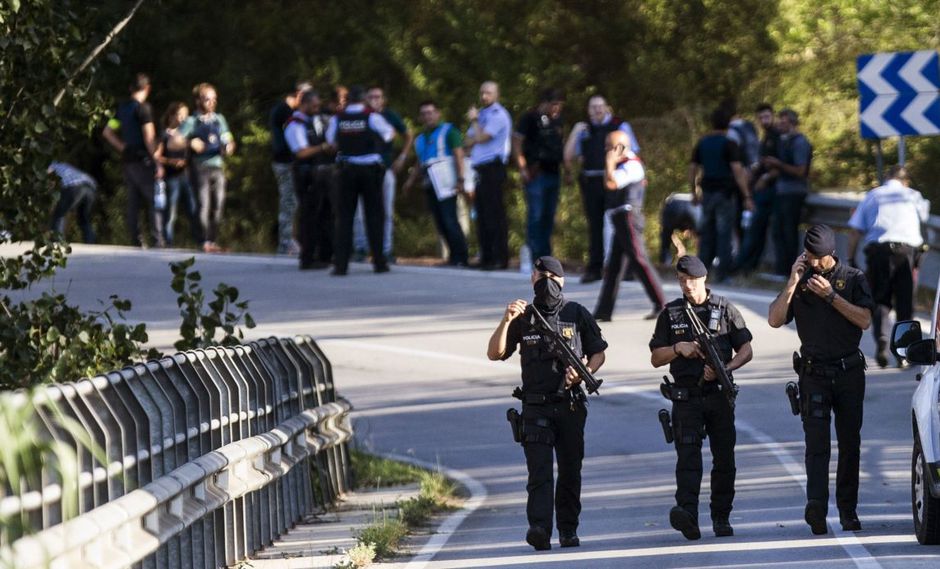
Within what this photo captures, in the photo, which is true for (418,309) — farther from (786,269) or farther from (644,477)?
(644,477)

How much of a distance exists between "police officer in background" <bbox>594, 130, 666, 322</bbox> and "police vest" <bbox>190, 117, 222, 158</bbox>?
24.2 feet

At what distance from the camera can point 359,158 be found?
20.9m

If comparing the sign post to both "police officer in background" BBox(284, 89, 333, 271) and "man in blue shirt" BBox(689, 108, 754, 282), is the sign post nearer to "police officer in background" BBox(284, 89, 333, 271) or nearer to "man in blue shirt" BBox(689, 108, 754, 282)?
"man in blue shirt" BBox(689, 108, 754, 282)

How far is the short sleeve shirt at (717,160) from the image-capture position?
20609 mm

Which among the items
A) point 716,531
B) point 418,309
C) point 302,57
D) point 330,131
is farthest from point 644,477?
point 302,57

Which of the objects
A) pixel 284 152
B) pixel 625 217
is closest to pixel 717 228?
pixel 625 217

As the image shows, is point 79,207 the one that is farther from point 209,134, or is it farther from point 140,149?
point 209,134

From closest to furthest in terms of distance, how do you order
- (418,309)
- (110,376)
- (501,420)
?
(110,376)
(501,420)
(418,309)

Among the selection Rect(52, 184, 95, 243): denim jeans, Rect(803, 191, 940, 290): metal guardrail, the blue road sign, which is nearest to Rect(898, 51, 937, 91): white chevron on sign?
the blue road sign

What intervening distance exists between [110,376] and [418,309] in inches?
458

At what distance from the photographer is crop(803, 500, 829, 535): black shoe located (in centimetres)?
1014

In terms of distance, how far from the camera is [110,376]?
8227mm

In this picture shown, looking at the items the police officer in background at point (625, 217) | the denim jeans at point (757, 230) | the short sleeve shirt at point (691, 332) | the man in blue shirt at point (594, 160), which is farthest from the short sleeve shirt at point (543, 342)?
the denim jeans at point (757, 230)

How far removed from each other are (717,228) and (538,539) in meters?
11.2
